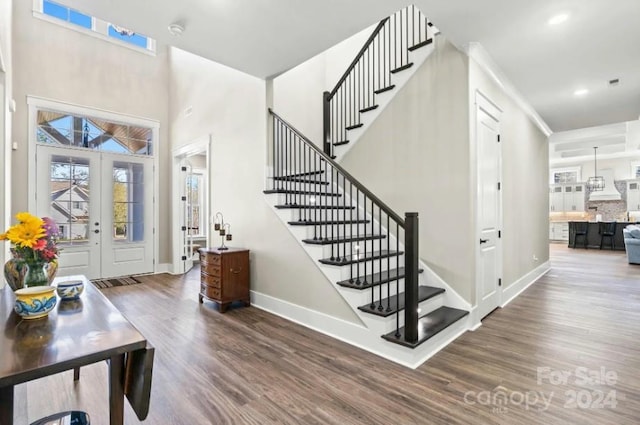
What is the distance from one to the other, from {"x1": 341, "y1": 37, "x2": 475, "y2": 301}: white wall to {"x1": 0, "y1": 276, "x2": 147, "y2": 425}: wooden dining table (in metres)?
3.03

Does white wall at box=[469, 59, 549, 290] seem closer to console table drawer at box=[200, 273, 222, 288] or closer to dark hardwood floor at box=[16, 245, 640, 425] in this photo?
dark hardwood floor at box=[16, 245, 640, 425]

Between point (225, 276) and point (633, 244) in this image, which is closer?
point (225, 276)

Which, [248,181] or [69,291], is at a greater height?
[248,181]

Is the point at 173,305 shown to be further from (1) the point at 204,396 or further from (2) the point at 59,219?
(2) the point at 59,219

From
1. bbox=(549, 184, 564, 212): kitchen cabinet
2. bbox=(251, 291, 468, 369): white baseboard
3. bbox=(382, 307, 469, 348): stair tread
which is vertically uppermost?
bbox=(549, 184, 564, 212): kitchen cabinet

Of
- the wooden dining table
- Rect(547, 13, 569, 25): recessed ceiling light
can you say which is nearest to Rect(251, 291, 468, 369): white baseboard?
the wooden dining table

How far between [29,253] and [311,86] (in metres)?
4.67

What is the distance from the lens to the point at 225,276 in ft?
13.1

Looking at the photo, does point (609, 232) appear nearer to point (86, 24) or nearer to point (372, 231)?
point (372, 231)

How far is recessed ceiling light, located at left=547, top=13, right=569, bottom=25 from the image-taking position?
9.32 feet

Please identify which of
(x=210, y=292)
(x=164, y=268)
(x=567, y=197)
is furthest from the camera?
(x=567, y=197)

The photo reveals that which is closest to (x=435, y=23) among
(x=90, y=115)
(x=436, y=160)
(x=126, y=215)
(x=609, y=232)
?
(x=436, y=160)

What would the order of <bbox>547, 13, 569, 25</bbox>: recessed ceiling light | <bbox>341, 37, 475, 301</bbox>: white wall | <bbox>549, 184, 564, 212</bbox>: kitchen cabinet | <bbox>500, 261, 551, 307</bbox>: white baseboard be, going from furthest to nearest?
1. <bbox>549, 184, 564, 212</bbox>: kitchen cabinet
2. <bbox>500, 261, 551, 307</bbox>: white baseboard
3. <bbox>341, 37, 475, 301</bbox>: white wall
4. <bbox>547, 13, 569, 25</bbox>: recessed ceiling light

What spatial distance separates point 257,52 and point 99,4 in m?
1.39
